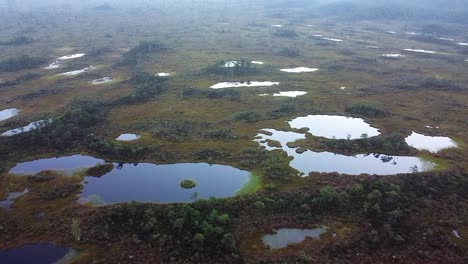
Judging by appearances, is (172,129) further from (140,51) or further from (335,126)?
(140,51)

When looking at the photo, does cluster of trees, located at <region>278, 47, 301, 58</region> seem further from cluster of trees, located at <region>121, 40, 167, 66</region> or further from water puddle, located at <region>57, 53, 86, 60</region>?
water puddle, located at <region>57, 53, 86, 60</region>

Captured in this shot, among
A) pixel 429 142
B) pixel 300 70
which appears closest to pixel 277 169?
pixel 429 142

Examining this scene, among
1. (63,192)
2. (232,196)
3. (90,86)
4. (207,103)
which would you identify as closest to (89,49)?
(90,86)

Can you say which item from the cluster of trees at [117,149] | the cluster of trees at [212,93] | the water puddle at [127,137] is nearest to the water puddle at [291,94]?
the cluster of trees at [212,93]

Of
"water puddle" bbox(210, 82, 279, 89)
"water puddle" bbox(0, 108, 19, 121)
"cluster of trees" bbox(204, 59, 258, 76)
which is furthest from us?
"cluster of trees" bbox(204, 59, 258, 76)

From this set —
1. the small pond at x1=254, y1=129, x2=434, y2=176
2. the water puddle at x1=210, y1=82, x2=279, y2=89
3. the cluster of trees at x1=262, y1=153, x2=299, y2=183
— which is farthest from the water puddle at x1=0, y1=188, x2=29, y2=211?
the water puddle at x1=210, y1=82, x2=279, y2=89
